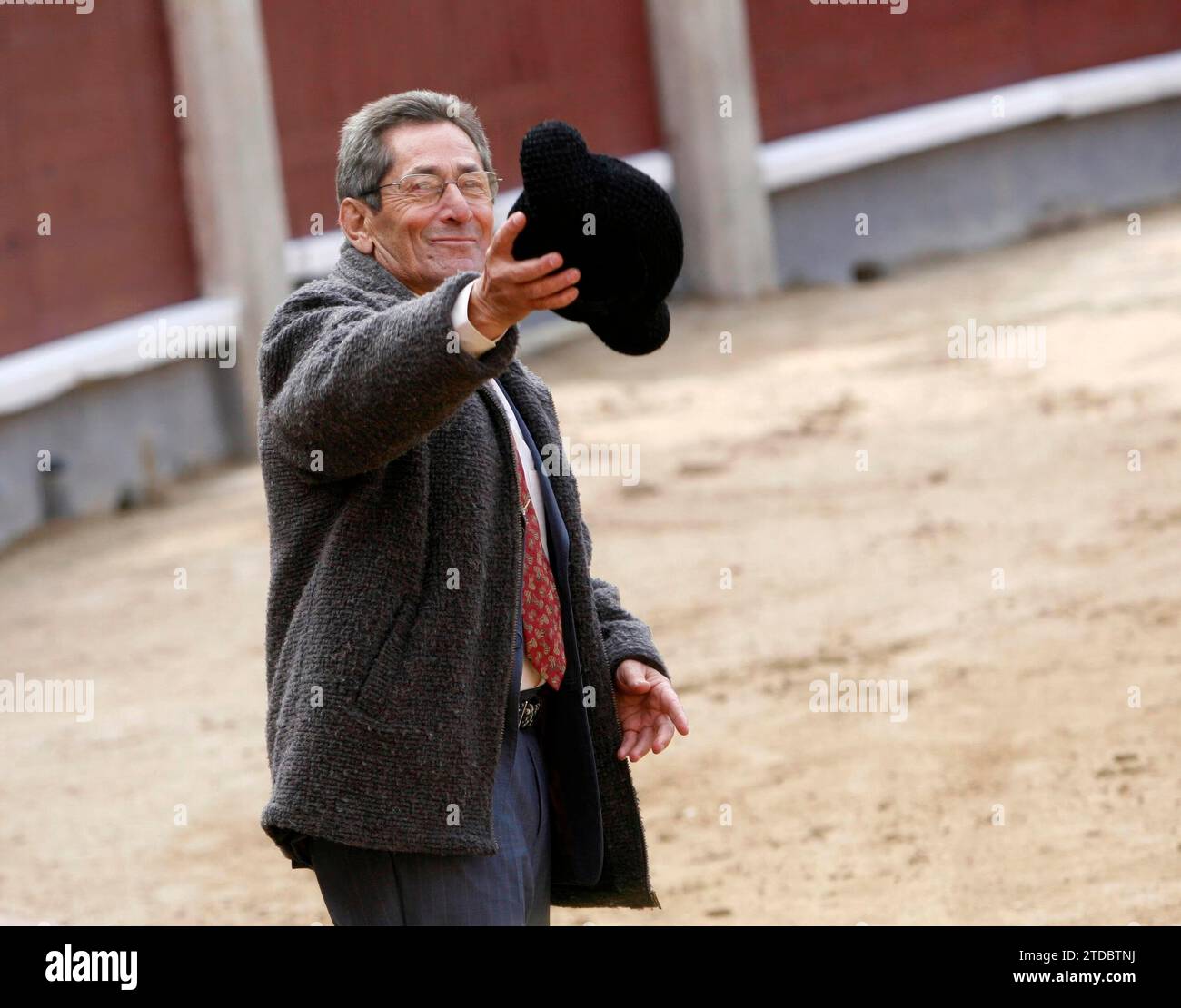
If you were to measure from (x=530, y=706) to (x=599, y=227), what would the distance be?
687 millimetres

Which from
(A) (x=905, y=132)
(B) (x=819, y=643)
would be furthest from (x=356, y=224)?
(A) (x=905, y=132)

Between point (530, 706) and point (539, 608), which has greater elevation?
point (539, 608)

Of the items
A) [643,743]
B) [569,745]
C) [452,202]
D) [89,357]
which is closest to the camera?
[452,202]

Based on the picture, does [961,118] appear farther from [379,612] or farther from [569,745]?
[379,612]

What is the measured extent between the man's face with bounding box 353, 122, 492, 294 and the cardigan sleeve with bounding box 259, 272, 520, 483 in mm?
205

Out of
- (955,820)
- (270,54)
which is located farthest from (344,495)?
(270,54)

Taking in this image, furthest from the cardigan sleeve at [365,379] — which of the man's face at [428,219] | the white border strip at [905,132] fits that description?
the white border strip at [905,132]

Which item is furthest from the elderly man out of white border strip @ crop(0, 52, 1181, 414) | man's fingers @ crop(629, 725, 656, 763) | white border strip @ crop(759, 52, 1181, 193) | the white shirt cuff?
white border strip @ crop(759, 52, 1181, 193)

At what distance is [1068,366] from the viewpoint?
9.12 m

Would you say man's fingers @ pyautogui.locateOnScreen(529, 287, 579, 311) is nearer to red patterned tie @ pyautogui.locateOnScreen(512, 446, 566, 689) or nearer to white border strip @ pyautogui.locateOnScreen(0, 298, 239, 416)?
red patterned tie @ pyautogui.locateOnScreen(512, 446, 566, 689)

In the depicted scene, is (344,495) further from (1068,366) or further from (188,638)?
(1068,366)

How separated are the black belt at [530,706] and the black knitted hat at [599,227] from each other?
504 millimetres

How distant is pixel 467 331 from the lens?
6.44ft
